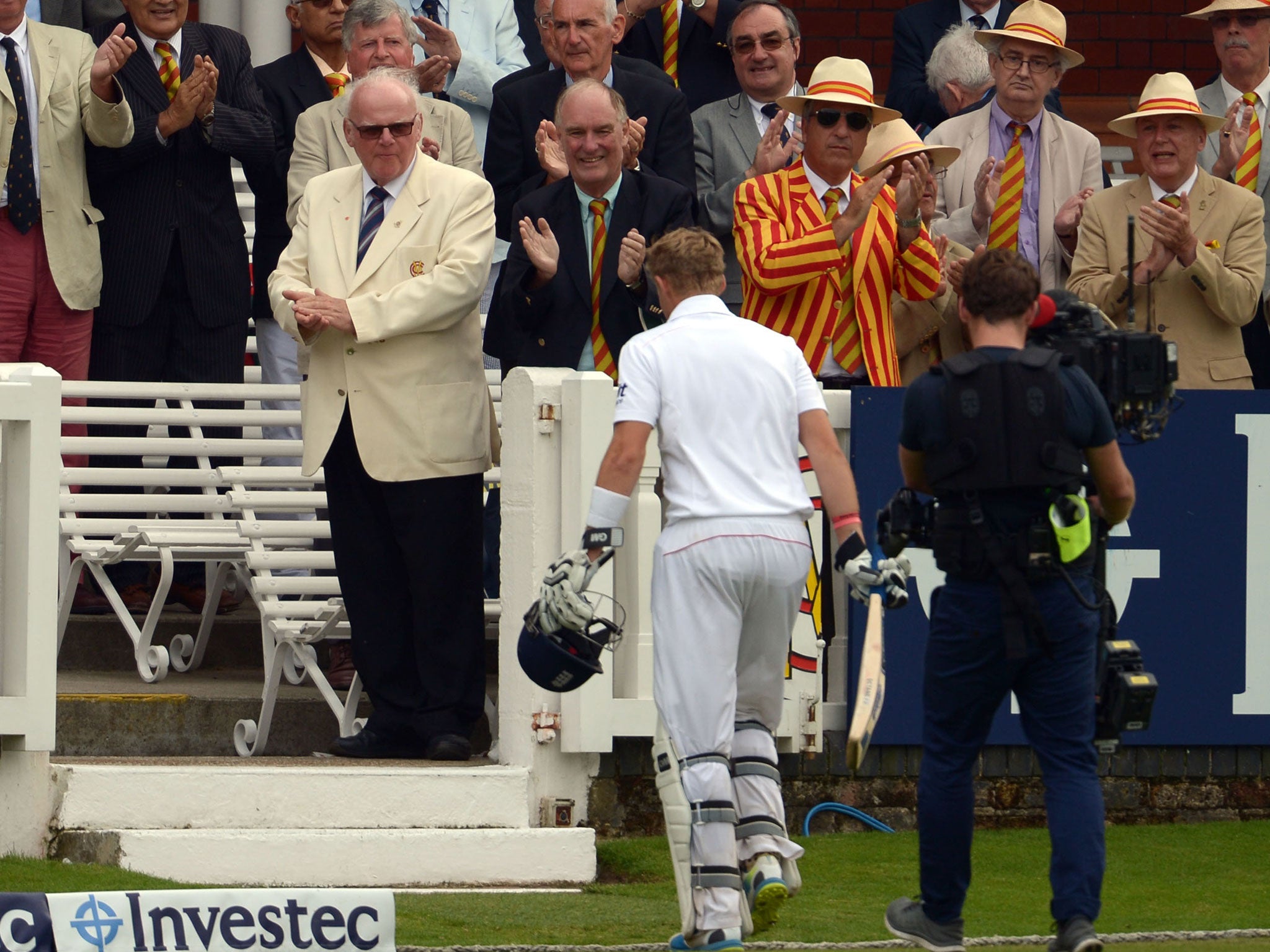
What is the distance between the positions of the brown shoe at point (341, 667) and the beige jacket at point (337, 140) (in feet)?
5.48

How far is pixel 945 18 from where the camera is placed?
1080cm

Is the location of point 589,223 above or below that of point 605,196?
below

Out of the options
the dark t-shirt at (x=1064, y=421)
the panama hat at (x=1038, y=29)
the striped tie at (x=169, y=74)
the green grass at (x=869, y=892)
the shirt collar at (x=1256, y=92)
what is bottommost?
the green grass at (x=869, y=892)

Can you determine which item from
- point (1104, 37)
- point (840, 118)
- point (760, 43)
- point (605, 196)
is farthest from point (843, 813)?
point (1104, 37)

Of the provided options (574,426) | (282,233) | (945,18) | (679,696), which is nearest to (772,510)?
(679,696)

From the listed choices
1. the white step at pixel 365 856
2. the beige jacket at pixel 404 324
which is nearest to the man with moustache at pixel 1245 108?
the beige jacket at pixel 404 324

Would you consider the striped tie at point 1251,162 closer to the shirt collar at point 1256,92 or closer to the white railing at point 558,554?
the shirt collar at point 1256,92

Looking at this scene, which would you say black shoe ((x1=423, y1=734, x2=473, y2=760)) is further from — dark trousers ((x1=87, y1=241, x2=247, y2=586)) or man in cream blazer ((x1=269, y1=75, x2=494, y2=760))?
dark trousers ((x1=87, y1=241, x2=247, y2=586))

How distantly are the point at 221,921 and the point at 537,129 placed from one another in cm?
444

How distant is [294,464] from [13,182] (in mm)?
1707

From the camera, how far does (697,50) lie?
414 inches

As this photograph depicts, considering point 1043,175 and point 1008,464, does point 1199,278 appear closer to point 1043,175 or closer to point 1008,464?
point 1043,175

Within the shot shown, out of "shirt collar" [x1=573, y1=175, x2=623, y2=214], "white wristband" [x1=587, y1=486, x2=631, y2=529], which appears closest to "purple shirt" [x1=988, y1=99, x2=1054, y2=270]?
"shirt collar" [x1=573, y1=175, x2=623, y2=214]

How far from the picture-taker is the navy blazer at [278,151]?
9.43 m
